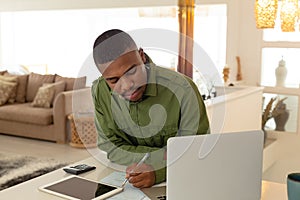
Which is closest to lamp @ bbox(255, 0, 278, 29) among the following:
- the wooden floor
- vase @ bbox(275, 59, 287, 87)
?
vase @ bbox(275, 59, 287, 87)

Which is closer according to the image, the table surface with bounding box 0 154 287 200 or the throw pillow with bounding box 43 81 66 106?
the table surface with bounding box 0 154 287 200

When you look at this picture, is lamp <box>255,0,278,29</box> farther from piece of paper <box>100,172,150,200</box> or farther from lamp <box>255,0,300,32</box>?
piece of paper <box>100,172,150,200</box>

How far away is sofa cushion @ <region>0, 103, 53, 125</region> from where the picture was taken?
5.48 m

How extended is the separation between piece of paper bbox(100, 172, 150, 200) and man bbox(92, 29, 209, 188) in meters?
0.03

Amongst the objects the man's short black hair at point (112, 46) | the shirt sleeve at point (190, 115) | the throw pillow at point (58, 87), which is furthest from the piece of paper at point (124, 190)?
the throw pillow at point (58, 87)

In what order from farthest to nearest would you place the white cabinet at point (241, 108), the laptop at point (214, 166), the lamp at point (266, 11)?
the white cabinet at point (241, 108) < the lamp at point (266, 11) < the laptop at point (214, 166)

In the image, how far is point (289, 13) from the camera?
3314 mm

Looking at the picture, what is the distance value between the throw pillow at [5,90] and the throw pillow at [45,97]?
→ 607 millimetres

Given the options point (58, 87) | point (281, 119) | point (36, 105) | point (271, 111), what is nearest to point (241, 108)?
point (271, 111)

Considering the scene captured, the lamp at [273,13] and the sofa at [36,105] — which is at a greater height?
the lamp at [273,13]

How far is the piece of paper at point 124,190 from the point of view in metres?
1.34

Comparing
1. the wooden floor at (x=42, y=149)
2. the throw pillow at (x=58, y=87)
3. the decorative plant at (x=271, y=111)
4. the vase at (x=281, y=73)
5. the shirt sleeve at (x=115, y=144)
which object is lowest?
the wooden floor at (x=42, y=149)

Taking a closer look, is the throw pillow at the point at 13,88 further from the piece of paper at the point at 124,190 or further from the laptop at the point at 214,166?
the laptop at the point at 214,166

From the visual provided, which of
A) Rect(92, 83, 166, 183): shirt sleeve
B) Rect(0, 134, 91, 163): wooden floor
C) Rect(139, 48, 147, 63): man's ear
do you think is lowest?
Rect(0, 134, 91, 163): wooden floor
